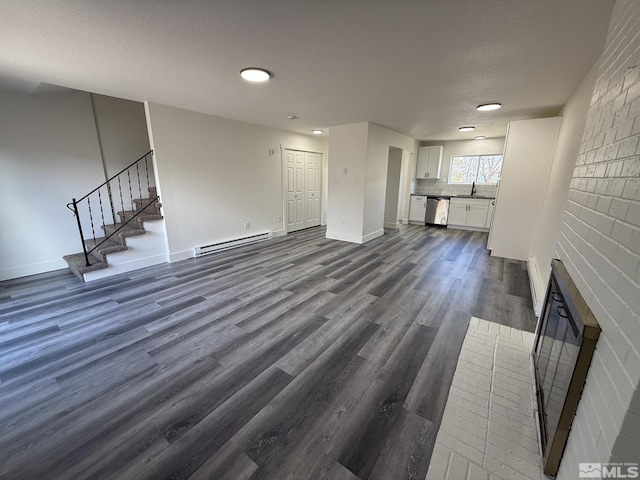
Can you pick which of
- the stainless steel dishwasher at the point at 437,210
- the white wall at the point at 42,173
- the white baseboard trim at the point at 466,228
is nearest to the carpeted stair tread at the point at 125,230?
the white wall at the point at 42,173

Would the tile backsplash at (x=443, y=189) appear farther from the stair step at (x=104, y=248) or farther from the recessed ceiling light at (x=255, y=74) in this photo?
the stair step at (x=104, y=248)

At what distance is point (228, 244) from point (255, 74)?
3323 millimetres

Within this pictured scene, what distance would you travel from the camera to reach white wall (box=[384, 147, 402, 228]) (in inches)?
273

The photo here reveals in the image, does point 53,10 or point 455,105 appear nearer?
point 53,10

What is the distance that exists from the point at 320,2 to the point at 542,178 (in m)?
4.38

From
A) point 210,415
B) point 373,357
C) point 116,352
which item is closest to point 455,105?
point 373,357

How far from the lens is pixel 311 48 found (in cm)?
209

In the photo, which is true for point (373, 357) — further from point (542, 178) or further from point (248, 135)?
point (248, 135)

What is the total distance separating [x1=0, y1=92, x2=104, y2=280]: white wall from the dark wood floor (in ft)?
1.62

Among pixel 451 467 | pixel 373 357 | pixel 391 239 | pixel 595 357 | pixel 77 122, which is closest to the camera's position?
pixel 595 357

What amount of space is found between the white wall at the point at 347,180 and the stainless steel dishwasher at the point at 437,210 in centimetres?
319

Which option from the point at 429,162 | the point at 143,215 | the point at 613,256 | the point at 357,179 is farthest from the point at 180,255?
the point at 429,162

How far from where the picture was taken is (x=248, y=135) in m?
5.18

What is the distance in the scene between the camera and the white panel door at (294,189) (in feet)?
20.7
